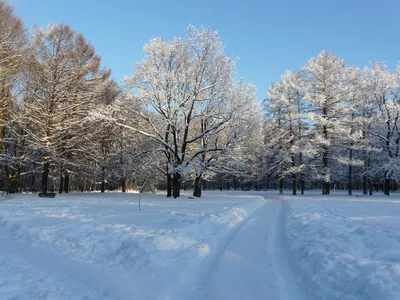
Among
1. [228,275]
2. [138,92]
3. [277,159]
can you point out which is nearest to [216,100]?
[138,92]

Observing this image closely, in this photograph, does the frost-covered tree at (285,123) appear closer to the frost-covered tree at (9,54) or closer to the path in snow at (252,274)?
the path in snow at (252,274)

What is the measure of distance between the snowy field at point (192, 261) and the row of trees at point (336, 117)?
72.1ft

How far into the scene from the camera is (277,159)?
34.6m

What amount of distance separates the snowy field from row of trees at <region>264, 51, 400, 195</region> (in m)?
22.0

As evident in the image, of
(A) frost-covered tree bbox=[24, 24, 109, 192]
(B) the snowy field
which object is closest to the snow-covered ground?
(B) the snowy field

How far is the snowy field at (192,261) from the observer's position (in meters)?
4.53

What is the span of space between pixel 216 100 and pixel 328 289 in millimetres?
20987

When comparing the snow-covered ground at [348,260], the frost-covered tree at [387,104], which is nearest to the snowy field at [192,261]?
the snow-covered ground at [348,260]

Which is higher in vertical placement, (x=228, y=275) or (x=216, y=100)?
(x=216, y=100)

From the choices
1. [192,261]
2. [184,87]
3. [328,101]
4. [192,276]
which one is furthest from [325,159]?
[192,276]

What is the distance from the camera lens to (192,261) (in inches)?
243

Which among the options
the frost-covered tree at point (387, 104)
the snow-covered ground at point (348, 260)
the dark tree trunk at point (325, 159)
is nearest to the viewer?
the snow-covered ground at point (348, 260)

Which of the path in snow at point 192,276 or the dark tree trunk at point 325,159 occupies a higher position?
the dark tree trunk at point 325,159

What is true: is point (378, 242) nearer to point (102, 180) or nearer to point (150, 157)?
point (150, 157)
